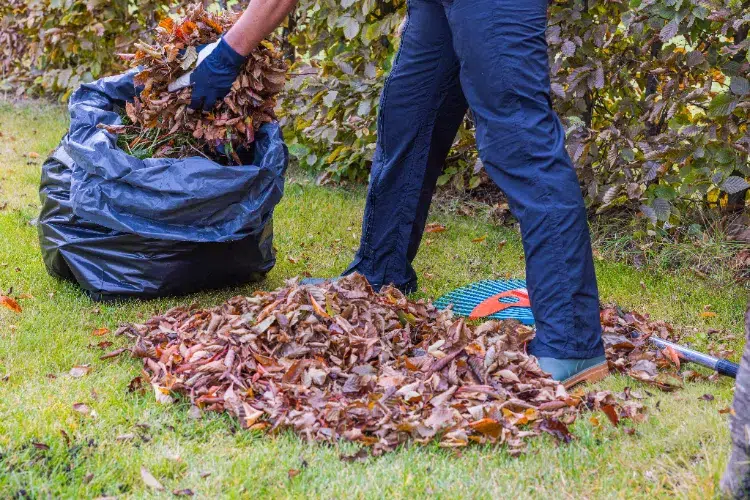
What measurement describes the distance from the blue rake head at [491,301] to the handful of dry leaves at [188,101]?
935 millimetres

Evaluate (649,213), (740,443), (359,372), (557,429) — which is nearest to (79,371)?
(359,372)

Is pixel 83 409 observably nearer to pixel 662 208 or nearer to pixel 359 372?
pixel 359 372

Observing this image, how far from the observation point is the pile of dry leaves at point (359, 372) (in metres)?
2.01

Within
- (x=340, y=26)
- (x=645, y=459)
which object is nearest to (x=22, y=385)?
(x=645, y=459)

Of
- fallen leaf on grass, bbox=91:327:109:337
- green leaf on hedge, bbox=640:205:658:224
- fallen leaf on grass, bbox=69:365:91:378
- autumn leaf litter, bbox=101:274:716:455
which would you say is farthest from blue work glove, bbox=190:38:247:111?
green leaf on hedge, bbox=640:205:658:224

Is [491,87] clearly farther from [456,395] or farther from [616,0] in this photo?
[616,0]

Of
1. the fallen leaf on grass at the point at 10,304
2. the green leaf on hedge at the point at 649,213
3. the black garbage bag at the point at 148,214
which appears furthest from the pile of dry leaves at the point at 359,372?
the green leaf on hedge at the point at 649,213

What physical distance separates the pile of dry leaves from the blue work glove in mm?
709

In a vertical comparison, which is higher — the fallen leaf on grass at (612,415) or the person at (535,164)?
the person at (535,164)

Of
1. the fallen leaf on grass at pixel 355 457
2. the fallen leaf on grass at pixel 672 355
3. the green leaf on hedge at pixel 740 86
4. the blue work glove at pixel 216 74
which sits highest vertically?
the blue work glove at pixel 216 74

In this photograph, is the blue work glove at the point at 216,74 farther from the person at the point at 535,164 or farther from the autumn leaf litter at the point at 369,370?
the autumn leaf litter at the point at 369,370

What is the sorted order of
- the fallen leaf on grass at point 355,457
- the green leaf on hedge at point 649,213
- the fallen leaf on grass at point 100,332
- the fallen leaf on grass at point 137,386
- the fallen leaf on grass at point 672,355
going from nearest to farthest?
the fallen leaf on grass at point 355,457, the fallen leaf on grass at point 137,386, the fallen leaf on grass at point 672,355, the fallen leaf on grass at point 100,332, the green leaf on hedge at point 649,213

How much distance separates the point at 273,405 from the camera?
6.82 feet

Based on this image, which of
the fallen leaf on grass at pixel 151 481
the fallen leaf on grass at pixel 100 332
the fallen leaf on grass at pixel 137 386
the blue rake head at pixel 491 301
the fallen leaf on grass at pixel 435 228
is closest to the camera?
the fallen leaf on grass at pixel 151 481
